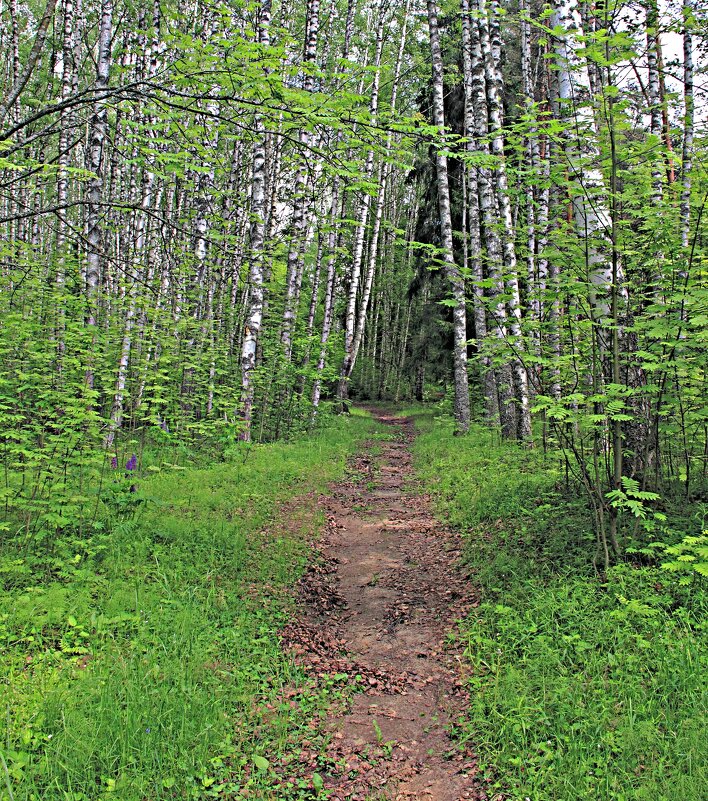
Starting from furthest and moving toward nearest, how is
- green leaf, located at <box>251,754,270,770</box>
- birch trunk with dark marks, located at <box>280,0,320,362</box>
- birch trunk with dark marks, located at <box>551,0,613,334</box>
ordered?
birch trunk with dark marks, located at <box>280,0,320,362</box> < birch trunk with dark marks, located at <box>551,0,613,334</box> < green leaf, located at <box>251,754,270,770</box>

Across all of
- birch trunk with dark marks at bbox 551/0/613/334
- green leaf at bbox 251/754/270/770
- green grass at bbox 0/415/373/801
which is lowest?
green leaf at bbox 251/754/270/770

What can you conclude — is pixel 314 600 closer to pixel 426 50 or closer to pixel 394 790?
pixel 394 790

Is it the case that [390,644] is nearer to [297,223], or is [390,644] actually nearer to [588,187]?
[588,187]

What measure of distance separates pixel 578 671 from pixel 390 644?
1628mm

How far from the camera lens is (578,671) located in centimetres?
358

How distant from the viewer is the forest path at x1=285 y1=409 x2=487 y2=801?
312 cm

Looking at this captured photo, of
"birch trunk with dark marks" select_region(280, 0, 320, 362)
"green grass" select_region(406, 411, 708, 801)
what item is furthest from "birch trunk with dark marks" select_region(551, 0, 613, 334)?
"birch trunk with dark marks" select_region(280, 0, 320, 362)

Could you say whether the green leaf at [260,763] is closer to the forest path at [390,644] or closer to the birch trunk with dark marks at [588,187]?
the forest path at [390,644]

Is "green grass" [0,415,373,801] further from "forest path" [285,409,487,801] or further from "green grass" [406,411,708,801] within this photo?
"green grass" [406,411,708,801]

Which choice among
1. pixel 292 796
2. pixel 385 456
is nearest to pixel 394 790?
pixel 292 796

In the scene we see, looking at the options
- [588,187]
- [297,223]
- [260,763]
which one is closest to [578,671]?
[260,763]

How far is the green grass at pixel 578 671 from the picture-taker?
284 cm

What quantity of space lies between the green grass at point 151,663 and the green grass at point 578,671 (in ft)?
4.64

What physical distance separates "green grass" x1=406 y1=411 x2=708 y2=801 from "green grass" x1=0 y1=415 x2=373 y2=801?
1414 mm
